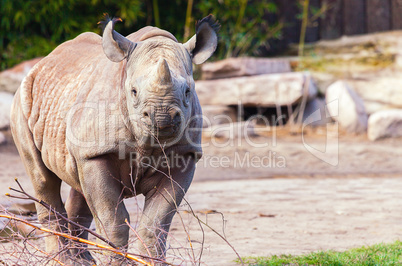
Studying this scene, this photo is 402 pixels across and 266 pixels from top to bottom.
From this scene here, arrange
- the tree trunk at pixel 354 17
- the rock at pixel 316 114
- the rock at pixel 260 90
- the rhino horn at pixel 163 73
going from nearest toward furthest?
the rhino horn at pixel 163 73
the rock at pixel 260 90
the rock at pixel 316 114
the tree trunk at pixel 354 17

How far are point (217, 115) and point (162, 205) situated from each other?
7.95 m

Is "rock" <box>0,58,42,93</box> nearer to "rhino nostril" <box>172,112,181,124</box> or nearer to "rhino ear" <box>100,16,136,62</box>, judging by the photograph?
→ "rhino ear" <box>100,16,136,62</box>

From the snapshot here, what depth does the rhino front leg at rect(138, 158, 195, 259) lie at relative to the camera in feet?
12.9

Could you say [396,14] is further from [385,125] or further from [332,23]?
[385,125]

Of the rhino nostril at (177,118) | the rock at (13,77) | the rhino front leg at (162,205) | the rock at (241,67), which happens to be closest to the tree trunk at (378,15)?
the rock at (241,67)

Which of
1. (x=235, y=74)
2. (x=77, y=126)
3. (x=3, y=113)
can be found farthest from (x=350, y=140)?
(x=77, y=126)

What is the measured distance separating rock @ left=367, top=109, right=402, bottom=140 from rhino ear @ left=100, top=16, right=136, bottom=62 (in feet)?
26.9

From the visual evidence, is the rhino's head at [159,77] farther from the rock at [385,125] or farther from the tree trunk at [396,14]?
the tree trunk at [396,14]

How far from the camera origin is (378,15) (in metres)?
14.4

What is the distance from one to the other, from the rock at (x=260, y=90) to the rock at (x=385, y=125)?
4.85ft

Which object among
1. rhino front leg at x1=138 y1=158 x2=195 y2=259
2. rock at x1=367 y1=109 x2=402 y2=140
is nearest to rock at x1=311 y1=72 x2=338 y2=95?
rock at x1=367 y1=109 x2=402 y2=140

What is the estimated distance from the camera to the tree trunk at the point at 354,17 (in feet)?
47.1

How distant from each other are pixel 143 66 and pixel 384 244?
2600mm

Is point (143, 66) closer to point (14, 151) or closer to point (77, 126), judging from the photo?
point (77, 126)
